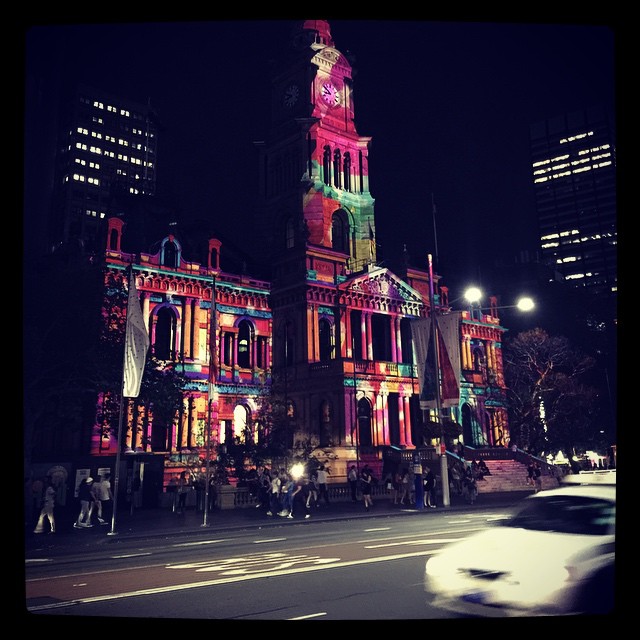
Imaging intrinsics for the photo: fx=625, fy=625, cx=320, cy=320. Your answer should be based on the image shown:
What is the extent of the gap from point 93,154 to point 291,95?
84710mm

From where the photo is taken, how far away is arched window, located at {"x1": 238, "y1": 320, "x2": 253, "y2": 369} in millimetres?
48219

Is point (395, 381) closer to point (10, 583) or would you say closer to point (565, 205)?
point (10, 583)

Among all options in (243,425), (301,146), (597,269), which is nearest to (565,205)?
(597,269)

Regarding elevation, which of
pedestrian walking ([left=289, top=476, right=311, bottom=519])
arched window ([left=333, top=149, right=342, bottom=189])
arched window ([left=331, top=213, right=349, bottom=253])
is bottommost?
pedestrian walking ([left=289, top=476, right=311, bottom=519])

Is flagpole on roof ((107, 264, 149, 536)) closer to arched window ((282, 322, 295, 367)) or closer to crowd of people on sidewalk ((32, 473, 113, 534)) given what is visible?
crowd of people on sidewalk ((32, 473, 113, 534))

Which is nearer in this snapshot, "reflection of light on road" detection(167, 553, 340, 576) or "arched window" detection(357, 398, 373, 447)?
"reflection of light on road" detection(167, 553, 340, 576)

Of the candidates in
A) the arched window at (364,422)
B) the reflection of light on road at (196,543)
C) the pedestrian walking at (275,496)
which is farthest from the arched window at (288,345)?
the reflection of light on road at (196,543)

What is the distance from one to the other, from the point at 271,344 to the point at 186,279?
8.76 meters

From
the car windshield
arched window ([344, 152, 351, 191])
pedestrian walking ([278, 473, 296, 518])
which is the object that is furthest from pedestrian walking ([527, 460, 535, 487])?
arched window ([344, 152, 351, 191])

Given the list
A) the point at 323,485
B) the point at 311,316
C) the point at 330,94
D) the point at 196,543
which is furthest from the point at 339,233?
the point at 196,543

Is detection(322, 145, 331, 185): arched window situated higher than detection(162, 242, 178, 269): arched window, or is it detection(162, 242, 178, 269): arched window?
detection(322, 145, 331, 185): arched window

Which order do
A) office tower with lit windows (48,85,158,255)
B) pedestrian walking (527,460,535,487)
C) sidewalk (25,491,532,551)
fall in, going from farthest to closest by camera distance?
office tower with lit windows (48,85,158,255) → pedestrian walking (527,460,535,487) → sidewalk (25,491,532,551)

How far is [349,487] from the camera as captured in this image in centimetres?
3297

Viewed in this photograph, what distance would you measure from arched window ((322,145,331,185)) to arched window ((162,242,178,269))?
1819cm
